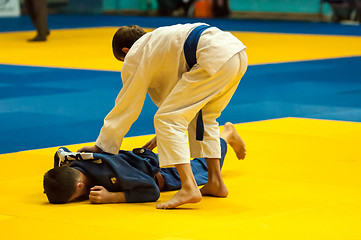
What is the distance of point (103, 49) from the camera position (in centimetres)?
1445

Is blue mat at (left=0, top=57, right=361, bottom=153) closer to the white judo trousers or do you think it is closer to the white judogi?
the white judogi

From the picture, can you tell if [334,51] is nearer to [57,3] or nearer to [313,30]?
[313,30]

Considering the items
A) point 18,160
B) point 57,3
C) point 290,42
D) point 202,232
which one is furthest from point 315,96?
point 57,3

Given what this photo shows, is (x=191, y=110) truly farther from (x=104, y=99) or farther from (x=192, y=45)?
(x=104, y=99)

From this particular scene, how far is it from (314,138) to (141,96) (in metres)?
2.40

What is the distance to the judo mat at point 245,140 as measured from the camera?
12.9 feet

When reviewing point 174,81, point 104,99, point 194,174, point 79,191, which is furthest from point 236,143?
point 104,99

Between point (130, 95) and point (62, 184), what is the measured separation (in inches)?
25.2

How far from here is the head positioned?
14.3 ft

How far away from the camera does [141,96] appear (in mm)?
4414

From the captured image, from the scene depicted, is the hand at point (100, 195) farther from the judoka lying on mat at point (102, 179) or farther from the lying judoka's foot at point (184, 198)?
the lying judoka's foot at point (184, 198)

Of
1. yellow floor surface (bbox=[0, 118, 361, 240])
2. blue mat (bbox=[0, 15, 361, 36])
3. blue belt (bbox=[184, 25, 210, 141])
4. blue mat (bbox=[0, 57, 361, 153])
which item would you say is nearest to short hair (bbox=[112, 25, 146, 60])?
blue belt (bbox=[184, 25, 210, 141])

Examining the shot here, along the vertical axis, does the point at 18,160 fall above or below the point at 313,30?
above

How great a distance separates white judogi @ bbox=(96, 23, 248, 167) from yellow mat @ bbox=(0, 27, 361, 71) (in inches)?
278
